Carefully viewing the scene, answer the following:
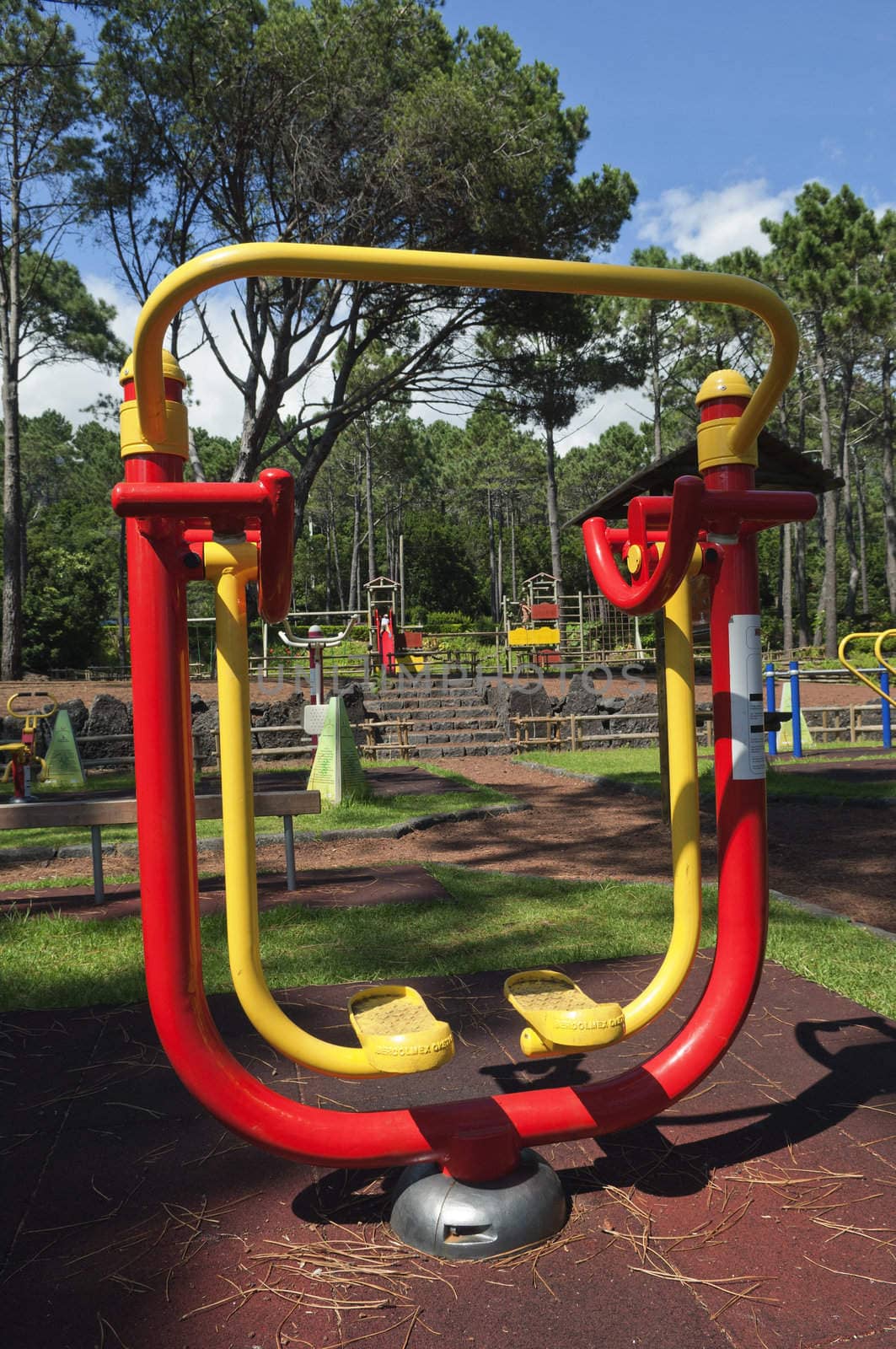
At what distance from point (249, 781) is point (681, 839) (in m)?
0.99

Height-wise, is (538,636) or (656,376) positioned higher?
(656,376)

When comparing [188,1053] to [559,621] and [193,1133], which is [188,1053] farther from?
[559,621]

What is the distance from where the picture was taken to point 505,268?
172cm

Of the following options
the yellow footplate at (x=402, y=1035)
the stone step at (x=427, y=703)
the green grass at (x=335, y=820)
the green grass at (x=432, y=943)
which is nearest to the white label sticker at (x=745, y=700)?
the yellow footplate at (x=402, y=1035)

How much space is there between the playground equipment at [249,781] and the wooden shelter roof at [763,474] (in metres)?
5.04

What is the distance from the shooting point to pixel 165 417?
183cm

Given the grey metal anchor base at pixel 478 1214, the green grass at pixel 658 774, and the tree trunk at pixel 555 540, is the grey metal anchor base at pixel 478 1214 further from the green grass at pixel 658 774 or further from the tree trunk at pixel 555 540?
the tree trunk at pixel 555 540

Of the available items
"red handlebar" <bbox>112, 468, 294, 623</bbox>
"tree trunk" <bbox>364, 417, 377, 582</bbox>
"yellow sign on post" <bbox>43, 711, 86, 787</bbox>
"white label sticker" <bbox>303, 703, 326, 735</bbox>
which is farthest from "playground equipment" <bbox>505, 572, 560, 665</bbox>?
"red handlebar" <bbox>112, 468, 294, 623</bbox>

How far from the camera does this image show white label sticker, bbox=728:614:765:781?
2.14 meters

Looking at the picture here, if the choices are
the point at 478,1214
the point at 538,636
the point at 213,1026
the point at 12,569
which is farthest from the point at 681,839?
the point at 538,636

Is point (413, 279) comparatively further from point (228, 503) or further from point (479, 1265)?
point (479, 1265)

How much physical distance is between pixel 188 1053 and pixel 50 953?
8.94ft

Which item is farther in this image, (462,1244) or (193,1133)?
(193,1133)

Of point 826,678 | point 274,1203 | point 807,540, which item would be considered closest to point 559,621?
point 826,678
